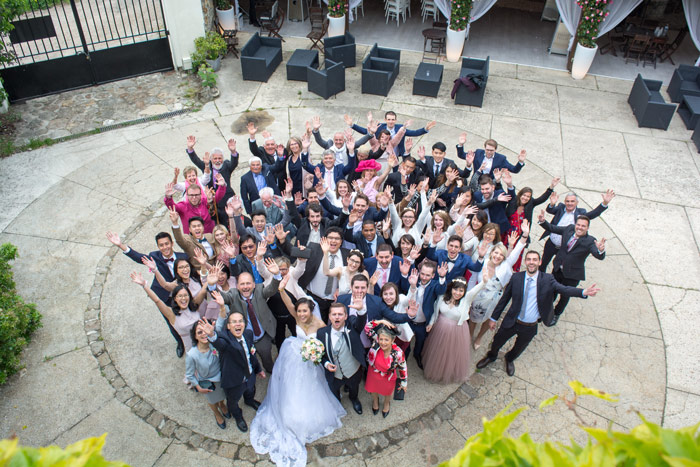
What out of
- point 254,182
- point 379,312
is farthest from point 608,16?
point 379,312

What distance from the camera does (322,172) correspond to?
770 centimetres

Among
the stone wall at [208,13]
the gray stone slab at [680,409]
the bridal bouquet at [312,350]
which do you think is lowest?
the gray stone slab at [680,409]

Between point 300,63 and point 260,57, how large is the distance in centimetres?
125

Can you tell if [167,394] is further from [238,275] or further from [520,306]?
[520,306]

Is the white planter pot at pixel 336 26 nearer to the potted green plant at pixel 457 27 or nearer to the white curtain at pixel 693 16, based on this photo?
the potted green plant at pixel 457 27

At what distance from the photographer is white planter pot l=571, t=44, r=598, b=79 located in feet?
42.3

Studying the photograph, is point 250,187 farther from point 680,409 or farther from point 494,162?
point 680,409

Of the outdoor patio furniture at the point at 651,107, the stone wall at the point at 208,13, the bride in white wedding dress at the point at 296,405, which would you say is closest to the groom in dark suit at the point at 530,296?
the bride in white wedding dress at the point at 296,405

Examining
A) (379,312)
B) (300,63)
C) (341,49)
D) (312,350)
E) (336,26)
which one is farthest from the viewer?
(336,26)

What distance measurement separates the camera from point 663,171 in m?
10.1

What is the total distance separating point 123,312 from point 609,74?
44.6ft

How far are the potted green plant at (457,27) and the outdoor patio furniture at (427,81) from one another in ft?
5.74

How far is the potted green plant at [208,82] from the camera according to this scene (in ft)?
39.7

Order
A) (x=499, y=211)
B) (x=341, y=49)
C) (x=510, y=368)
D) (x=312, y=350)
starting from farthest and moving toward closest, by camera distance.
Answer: (x=341, y=49)
(x=499, y=211)
(x=510, y=368)
(x=312, y=350)
